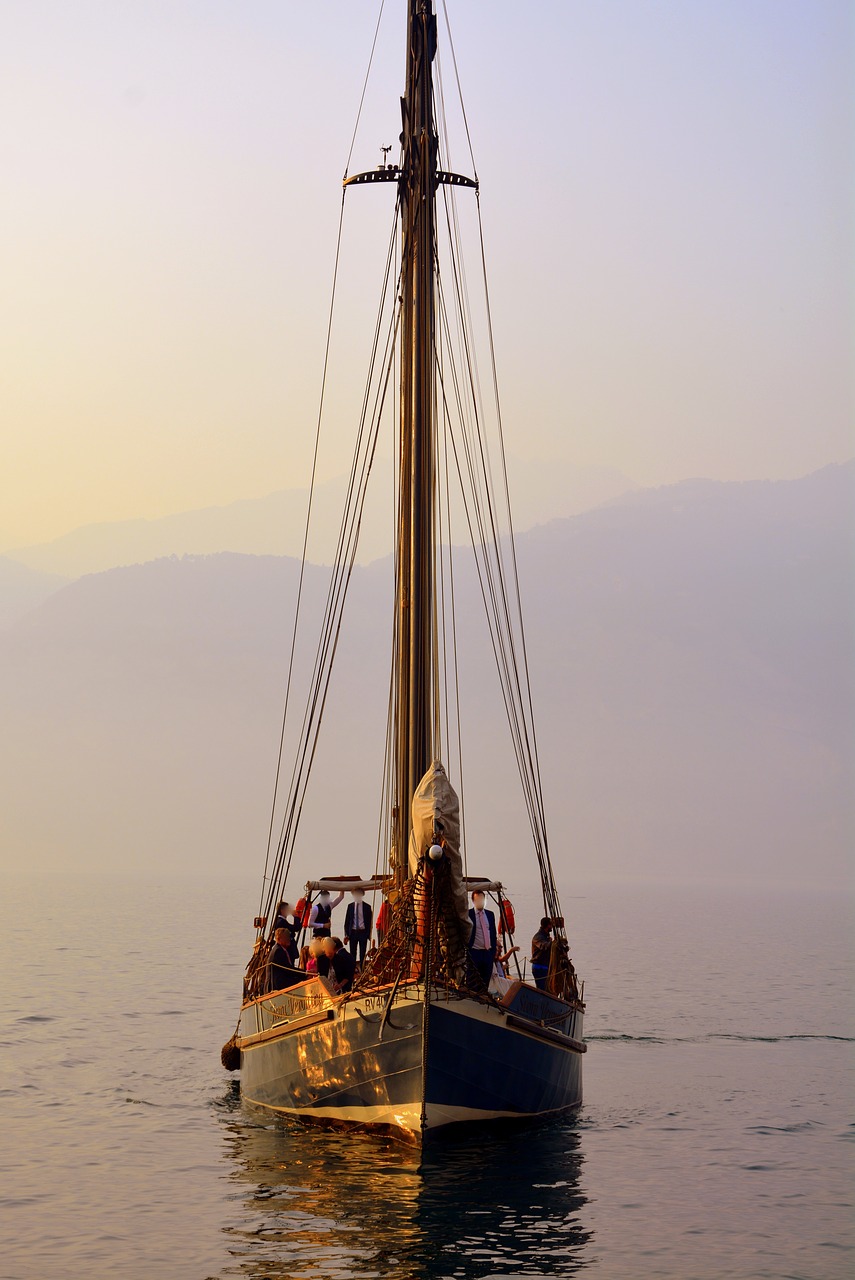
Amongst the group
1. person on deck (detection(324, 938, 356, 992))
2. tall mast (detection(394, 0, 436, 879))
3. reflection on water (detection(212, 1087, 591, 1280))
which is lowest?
reflection on water (detection(212, 1087, 591, 1280))

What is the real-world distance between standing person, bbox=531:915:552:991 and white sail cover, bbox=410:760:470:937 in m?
4.54

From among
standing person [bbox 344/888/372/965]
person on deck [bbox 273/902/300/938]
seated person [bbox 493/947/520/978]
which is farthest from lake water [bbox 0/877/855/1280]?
standing person [bbox 344/888/372/965]

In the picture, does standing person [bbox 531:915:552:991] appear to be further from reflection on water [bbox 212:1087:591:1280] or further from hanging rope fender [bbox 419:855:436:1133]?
hanging rope fender [bbox 419:855:436:1133]

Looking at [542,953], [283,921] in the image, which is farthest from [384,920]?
[283,921]

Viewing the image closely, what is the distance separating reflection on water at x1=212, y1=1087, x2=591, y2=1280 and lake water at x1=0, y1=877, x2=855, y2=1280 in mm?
47

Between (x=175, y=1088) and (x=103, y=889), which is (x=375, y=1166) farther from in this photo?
(x=103, y=889)

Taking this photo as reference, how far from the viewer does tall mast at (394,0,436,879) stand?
26516 mm

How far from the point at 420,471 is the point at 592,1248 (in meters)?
14.5

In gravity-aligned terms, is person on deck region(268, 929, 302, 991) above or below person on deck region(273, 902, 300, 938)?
below

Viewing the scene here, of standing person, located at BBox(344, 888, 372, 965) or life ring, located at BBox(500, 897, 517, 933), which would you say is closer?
life ring, located at BBox(500, 897, 517, 933)

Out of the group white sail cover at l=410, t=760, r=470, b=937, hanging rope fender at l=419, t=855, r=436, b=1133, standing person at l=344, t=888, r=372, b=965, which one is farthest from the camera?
standing person at l=344, t=888, r=372, b=965

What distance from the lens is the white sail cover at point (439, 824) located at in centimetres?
2208

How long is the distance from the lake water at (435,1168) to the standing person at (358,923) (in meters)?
3.66

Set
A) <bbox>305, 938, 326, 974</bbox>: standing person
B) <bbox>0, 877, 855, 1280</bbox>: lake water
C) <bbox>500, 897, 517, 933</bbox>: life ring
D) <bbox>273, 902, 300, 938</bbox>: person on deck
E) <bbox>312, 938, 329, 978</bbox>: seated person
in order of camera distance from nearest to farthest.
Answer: <bbox>0, 877, 855, 1280</bbox>: lake water, <bbox>312, 938, 329, 978</bbox>: seated person, <bbox>305, 938, 326, 974</bbox>: standing person, <bbox>500, 897, 517, 933</bbox>: life ring, <bbox>273, 902, 300, 938</bbox>: person on deck
